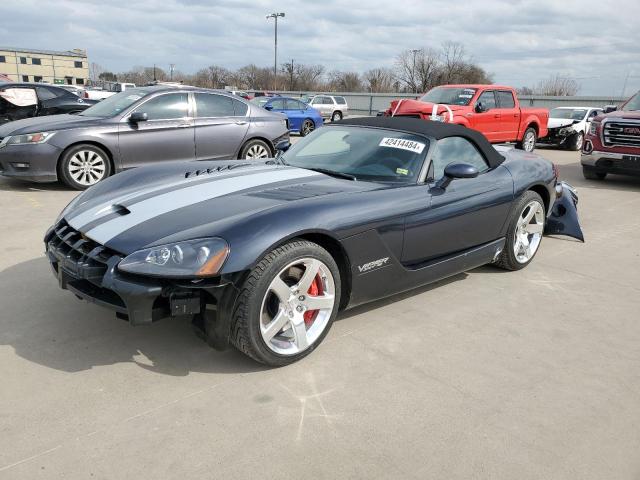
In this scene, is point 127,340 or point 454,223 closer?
point 127,340

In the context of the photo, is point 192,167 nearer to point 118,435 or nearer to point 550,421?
point 118,435

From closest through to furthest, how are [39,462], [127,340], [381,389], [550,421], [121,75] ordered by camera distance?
[39,462] → [550,421] → [381,389] → [127,340] → [121,75]

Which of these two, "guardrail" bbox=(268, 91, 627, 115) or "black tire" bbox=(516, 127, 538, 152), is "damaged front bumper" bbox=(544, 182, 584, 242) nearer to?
"black tire" bbox=(516, 127, 538, 152)

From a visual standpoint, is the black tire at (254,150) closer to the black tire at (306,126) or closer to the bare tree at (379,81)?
the black tire at (306,126)

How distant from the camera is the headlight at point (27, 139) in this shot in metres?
7.02

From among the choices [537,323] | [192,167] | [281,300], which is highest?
[192,167]

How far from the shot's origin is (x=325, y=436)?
93.7 inches

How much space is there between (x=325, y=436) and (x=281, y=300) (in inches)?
30.3

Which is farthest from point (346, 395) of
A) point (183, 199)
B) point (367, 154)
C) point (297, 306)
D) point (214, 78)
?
point (214, 78)

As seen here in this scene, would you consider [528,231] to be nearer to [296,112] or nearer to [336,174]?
[336,174]

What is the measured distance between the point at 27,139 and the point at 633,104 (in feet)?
33.9

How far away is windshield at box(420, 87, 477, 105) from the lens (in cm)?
1261

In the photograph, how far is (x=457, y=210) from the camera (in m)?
3.82

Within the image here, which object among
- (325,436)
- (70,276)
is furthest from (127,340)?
(325,436)
